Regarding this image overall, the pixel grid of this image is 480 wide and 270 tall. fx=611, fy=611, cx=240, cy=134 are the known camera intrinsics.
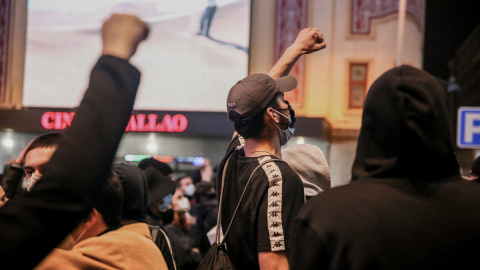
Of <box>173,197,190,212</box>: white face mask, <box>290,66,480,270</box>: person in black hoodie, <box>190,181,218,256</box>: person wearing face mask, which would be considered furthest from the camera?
<box>190,181,218,256</box>: person wearing face mask

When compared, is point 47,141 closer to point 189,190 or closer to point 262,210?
point 262,210

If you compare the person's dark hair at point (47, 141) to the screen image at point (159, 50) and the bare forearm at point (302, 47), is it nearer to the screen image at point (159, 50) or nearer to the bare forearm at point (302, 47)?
the bare forearm at point (302, 47)

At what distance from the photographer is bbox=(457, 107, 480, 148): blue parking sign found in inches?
312

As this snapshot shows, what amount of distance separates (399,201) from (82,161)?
928 millimetres

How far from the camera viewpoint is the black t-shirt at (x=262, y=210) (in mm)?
2537

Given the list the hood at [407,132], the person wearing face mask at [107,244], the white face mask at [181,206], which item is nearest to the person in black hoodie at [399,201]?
the hood at [407,132]

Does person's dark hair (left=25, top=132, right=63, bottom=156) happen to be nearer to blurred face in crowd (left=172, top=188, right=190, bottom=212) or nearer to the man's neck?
the man's neck

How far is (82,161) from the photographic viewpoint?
109 cm

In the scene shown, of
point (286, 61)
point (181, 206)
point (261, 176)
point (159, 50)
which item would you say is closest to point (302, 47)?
point (286, 61)

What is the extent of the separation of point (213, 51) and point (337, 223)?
52.3ft

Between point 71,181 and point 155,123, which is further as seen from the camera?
point 155,123

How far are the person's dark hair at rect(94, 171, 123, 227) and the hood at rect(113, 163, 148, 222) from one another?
2.20 feet

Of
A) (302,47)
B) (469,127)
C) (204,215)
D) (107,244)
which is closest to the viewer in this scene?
(107,244)

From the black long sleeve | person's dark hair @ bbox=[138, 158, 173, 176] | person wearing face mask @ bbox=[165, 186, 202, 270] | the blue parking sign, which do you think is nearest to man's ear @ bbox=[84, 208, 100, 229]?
the black long sleeve
